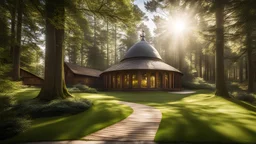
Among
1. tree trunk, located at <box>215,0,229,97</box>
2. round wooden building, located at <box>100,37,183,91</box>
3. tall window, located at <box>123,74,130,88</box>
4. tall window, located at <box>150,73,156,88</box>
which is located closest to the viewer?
tree trunk, located at <box>215,0,229,97</box>

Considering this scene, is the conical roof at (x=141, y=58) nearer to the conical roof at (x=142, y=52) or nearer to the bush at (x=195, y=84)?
the conical roof at (x=142, y=52)

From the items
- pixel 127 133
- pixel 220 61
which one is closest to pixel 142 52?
pixel 220 61

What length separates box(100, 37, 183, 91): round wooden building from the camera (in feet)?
75.6

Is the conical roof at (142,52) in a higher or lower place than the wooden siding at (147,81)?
higher

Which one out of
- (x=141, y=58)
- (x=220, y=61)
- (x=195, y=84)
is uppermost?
(x=141, y=58)

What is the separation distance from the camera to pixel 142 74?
24219 millimetres

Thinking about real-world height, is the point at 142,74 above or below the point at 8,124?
above

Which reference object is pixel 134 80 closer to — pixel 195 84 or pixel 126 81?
pixel 126 81

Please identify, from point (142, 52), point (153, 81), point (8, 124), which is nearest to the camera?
point (8, 124)

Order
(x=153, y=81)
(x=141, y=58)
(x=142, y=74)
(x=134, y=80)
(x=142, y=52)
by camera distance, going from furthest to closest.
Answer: (x=142, y=52)
(x=141, y=58)
(x=153, y=81)
(x=134, y=80)
(x=142, y=74)

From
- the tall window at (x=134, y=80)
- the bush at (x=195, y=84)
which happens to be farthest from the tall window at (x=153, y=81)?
the bush at (x=195, y=84)

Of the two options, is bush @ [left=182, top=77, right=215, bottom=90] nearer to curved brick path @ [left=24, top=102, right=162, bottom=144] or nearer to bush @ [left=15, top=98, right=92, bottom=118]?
curved brick path @ [left=24, top=102, right=162, bottom=144]

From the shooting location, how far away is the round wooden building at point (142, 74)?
23031mm

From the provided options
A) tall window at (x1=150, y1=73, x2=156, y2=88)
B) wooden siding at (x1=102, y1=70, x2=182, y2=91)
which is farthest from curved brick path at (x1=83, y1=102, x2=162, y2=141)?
tall window at (x1=150, y1=73, x2=156, y2=88)
